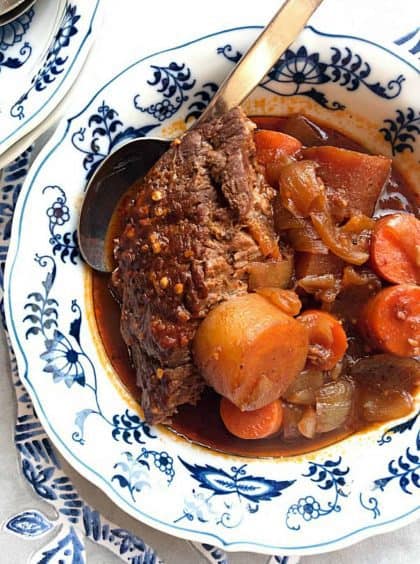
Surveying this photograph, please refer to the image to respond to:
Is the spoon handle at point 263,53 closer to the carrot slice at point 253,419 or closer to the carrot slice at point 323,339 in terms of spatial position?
the carrot slice at point 323,339

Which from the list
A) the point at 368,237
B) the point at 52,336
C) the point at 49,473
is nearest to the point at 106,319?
the point at 52,336

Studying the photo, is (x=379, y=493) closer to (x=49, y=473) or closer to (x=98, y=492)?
(x=98, y=492)

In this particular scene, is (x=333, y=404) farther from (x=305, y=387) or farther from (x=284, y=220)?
(x=284, y=220)

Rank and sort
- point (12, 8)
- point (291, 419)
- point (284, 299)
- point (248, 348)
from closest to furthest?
point (248, 348)
point (284, 299)
point (291, 419)
point (12, 8)

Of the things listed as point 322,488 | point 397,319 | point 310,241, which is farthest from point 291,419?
point 310,241

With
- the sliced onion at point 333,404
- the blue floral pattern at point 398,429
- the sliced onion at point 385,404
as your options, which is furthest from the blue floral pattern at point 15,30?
the blue floral pattern at point 398,429

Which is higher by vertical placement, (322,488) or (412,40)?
(412,40)
